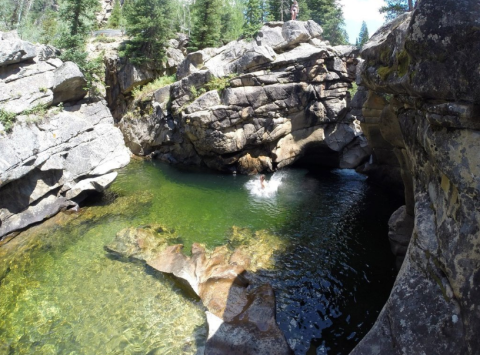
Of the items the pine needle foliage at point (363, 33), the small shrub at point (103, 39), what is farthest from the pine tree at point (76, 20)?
the pine needle foliage at point (363, 33)

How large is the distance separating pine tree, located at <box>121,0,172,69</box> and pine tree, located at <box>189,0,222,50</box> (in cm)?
285

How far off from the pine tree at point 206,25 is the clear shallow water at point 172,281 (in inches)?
802

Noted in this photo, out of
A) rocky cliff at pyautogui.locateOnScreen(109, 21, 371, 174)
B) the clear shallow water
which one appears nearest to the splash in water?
the clear shallow water

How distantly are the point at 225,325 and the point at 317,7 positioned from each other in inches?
1913

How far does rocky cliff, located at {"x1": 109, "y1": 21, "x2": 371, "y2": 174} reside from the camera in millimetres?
23109

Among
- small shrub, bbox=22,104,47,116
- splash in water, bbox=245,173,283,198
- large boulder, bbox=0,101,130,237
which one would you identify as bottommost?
splash in water, bbox=245,173,283,198

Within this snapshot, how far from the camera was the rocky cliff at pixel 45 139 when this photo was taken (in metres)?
14.4

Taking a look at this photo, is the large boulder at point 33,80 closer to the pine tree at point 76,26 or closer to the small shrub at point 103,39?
the pine tree at point 76,26

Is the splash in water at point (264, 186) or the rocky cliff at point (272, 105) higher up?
the rocky cliff at point (272, 105)

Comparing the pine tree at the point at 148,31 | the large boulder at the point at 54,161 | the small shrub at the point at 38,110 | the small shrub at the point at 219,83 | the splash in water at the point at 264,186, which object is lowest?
the splash in water at the point at 264,186

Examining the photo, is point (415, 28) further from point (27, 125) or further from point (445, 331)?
point (27, 125)

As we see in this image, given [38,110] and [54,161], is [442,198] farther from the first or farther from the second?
[38,110]

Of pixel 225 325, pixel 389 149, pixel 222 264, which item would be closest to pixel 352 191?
pixel 389 149

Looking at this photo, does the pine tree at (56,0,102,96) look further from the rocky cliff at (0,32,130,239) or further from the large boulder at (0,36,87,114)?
the rocky cliff at (0,32,130,239)
